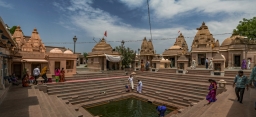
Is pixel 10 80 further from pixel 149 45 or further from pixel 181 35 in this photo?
pixel 181 35

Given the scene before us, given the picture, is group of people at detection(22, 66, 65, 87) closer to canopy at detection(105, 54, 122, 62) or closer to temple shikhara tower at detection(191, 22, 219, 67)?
canopy at detection(105, 54, 122, 62)

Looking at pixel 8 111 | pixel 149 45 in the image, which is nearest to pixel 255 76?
pixel 8 111

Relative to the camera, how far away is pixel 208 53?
22.0m

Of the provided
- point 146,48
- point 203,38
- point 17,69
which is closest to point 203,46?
point 203,38

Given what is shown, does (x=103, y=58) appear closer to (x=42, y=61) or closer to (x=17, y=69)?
(x=42, y=61)

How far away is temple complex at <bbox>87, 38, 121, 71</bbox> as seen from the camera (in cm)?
1977

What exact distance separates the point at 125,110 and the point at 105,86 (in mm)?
5138

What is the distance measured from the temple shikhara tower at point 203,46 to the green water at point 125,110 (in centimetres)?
1686

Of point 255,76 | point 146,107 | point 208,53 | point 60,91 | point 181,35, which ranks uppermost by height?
point 181,35

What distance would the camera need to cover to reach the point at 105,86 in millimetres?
13516

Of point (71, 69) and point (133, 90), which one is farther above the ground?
point (71, 69)

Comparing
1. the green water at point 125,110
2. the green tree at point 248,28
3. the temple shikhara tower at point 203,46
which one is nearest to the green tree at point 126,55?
the temple shikhara tower at point 203,46

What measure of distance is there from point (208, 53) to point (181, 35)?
13861 millimetres

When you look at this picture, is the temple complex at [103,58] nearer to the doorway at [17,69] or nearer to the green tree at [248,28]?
the doorway at [17,69]
